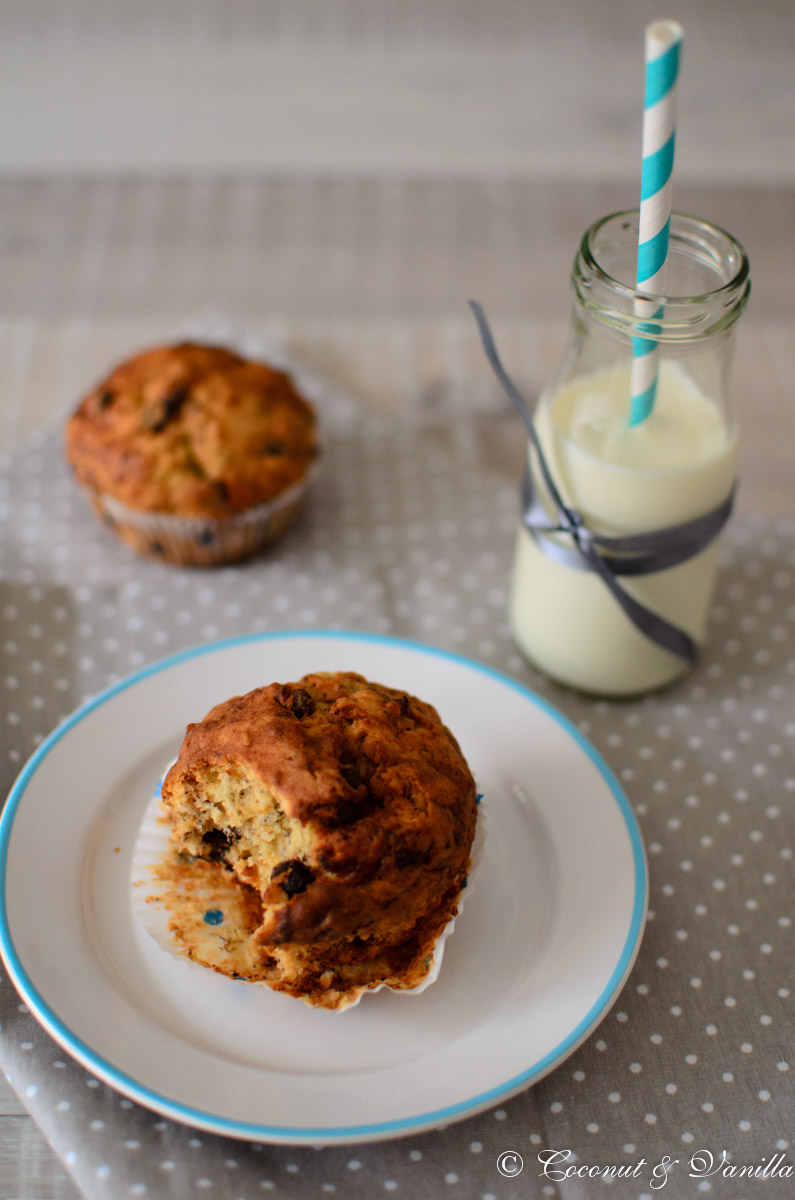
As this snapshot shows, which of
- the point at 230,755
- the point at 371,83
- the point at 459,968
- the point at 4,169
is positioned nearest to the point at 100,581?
the point at 230,755

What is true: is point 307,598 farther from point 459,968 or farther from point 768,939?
point 768,939

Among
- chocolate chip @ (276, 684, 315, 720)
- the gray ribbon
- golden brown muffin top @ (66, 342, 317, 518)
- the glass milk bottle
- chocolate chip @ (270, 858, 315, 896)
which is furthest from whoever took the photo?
golden brown muffin top @ (66, 342, 317, 518)

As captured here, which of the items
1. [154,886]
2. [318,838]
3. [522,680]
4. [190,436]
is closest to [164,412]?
[190,436]

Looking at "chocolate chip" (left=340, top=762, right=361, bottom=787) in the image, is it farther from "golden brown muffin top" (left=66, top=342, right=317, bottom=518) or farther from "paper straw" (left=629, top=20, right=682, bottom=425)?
"golden brown muffin top" (left=66, top=342, right=317, bottom=518)

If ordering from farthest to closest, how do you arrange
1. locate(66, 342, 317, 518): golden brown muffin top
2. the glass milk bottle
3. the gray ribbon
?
locate(66, 342, 317, 518): golden brown muffin top < the gray ribbon < the glass milk bottle

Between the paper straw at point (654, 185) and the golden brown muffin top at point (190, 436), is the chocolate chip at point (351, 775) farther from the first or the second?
the golden brown muffin top at point (190, 436)

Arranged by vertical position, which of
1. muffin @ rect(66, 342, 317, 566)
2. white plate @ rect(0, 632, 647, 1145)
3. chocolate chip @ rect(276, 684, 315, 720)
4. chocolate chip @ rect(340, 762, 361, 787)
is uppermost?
chocolate chip @ rect(276, 684, 315, 720)

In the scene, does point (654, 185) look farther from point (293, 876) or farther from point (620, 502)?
point (293, 876)

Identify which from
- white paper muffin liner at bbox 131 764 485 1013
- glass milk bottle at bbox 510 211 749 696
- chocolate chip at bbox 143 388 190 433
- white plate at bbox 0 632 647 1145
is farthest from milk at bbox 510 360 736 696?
chocolate chip at bbox 143 388 190 433
